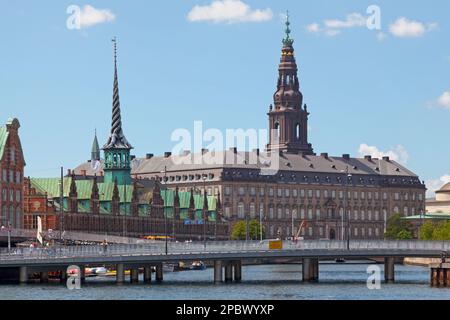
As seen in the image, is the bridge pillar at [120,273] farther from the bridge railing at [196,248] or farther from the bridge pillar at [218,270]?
the bridge pillar at [218,270]

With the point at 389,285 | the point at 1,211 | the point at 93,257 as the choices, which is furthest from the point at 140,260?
the point at 1,211

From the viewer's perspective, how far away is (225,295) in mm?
99875

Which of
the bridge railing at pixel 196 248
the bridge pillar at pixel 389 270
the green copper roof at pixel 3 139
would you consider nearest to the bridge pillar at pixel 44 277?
the bridge railing at pixel 196 248

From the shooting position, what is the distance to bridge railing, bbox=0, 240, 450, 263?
4786 inches

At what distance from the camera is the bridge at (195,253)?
12056 cm

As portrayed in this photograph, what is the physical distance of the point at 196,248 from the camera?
414 feet

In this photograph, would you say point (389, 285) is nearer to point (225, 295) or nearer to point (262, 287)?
point (262, 287)

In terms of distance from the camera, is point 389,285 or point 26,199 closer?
point 389,285

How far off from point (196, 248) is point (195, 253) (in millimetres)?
1189

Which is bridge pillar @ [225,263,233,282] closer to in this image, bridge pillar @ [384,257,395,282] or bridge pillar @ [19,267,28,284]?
bridge pillar @ [384,257,395,282]

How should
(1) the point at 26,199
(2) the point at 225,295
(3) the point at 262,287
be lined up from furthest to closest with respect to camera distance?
1. (1) the point at 26,199
2. (3) the point at 262,287
3. (2) the point at 225,295

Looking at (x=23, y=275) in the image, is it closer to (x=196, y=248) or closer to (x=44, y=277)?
(x=44, y=277)

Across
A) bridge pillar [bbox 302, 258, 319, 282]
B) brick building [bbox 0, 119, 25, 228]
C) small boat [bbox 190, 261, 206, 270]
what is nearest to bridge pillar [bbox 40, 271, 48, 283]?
bridge pillar [bbox 302, 258, 319, 282]
